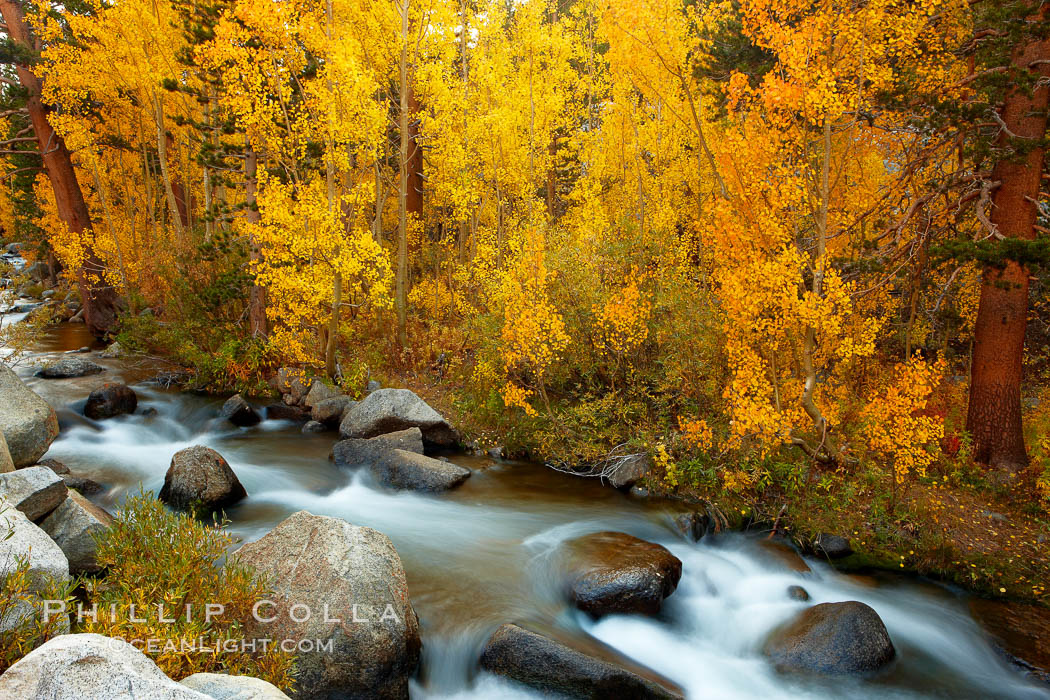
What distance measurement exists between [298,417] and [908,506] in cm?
1123

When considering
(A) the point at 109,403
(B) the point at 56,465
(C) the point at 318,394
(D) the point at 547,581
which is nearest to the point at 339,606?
(D) the point at 547,581

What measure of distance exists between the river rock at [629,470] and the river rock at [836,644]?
3.44 m

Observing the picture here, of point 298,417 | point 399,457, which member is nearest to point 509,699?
point 399,457

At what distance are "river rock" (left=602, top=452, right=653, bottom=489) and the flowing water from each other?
23cm

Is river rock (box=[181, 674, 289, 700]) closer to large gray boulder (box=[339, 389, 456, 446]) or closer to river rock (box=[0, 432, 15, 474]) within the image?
river rock (box=[0, 432, 15, 474])

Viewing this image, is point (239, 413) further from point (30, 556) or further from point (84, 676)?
point (84, 676)

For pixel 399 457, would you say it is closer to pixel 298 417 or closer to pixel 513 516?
pixel 513 516

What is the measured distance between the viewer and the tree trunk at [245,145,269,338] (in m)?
12.9

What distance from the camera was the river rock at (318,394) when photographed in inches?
496

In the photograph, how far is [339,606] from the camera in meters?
4.78

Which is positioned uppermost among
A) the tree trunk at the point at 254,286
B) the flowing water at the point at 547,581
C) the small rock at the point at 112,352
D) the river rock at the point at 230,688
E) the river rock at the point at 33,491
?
the tree trunk at the point at 254,286

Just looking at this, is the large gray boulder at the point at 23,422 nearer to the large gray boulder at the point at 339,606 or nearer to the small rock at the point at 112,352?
Result: the large gray boulder at the point at 339,606

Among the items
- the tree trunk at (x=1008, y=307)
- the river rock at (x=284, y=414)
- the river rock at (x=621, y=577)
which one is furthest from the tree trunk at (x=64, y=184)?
the tree trunk at (x=1008, y=307)

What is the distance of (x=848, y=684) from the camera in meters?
5.56
